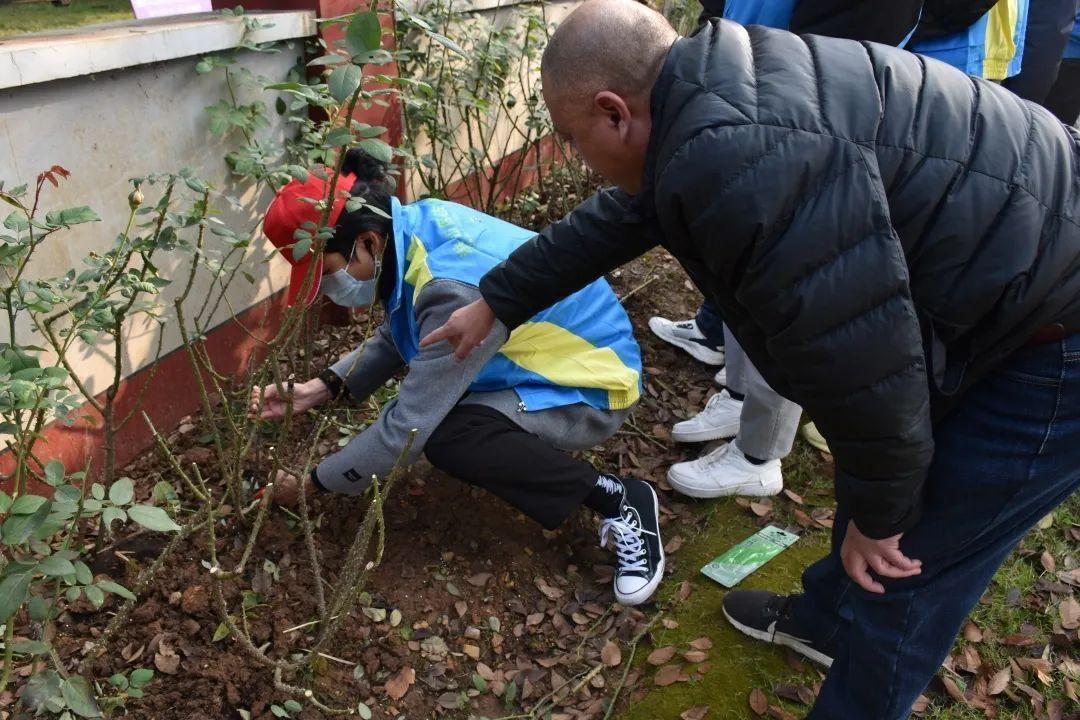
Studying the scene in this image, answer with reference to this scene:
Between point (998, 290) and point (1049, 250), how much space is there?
0.35ft

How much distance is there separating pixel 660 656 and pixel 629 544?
1.11 ft

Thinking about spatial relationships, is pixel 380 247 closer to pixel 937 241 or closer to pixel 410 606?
pixel 410 606

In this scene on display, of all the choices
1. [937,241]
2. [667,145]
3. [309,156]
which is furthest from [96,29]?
[937,241]

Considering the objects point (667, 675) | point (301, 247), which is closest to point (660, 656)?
point (667, 675)

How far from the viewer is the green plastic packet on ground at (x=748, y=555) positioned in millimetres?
2555

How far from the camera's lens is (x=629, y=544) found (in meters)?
2.47

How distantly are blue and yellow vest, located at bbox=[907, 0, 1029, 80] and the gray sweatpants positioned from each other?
1061mm

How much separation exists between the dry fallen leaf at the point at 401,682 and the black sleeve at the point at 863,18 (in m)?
1.99

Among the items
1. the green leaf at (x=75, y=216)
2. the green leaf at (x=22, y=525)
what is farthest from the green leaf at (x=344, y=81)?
the green leaf at (x=22, y=525)

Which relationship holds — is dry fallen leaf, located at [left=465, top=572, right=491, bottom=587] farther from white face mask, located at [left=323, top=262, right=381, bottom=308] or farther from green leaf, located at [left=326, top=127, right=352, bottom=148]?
green leaf, located at [left=326, top=127, right=352, bottom=148]

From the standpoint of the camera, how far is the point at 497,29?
4.12 m

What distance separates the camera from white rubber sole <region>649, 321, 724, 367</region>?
359 centimetres

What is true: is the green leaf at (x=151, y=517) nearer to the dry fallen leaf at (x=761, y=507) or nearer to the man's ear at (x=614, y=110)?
the man's ear at (x=614, y=110)

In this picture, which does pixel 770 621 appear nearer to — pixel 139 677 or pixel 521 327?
pixel 521 327
